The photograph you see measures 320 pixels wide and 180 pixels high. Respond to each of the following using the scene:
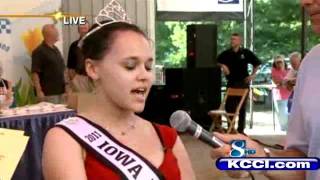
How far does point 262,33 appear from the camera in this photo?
33.1ft

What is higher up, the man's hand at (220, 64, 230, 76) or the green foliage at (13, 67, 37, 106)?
the man's hand at (220, 64, 230, 76)

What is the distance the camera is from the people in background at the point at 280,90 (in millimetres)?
9055

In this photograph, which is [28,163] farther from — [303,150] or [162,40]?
[162,40]

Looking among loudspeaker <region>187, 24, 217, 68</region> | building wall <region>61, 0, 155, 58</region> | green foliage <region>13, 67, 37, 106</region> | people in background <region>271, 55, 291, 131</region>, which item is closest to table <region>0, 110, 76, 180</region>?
green foliage <region>13, 67, 37, 106</region>

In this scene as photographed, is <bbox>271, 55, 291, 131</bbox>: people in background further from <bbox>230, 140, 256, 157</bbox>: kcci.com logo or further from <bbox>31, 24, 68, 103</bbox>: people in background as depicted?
<bbox>230, 140, 256, 157</bbox>: kcci.com logo

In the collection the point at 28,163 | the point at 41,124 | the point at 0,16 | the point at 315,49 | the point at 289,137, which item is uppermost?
the point at 0,16

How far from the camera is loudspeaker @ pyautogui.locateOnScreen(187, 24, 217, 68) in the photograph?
8891mm

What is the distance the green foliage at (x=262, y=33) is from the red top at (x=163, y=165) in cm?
790

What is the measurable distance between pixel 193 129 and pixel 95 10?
7.30 m

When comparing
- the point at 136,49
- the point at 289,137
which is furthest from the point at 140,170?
the point at 289,137

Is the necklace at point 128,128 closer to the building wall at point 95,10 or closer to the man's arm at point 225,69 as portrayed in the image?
the building wall at point 95,10

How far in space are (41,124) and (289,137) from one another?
2903 mm

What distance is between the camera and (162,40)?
9.65 metres

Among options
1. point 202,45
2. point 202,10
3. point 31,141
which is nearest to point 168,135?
point 31,141
